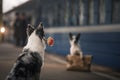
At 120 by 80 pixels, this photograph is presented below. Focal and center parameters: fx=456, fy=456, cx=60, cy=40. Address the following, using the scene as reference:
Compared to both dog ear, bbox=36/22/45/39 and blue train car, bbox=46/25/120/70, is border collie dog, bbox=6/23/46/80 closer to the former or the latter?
dog ear, bbox=36/22/45/39

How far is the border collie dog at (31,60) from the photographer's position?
7.04m

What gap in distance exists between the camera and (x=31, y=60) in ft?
24.7

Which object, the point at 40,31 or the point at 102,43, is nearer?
the point at 40,31

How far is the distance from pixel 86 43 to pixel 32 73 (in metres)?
10.7

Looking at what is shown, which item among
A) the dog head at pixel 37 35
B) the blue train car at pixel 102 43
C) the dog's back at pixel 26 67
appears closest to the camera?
the dog's back at pixel 26 67

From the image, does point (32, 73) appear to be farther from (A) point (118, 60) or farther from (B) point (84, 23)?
(B) point (84, 23)

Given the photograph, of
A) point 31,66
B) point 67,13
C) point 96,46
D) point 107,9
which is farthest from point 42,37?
point 67,13

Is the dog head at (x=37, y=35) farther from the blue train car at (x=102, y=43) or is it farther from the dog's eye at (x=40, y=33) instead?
the blue train car at (x=102, y=43)

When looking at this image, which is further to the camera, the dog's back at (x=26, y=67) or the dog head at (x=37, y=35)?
the dog head at (x=37, y=35)

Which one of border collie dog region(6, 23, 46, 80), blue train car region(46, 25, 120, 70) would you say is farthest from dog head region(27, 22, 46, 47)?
blue train car region(46, 25, 120, 70)

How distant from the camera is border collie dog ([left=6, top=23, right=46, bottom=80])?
7.04 metres

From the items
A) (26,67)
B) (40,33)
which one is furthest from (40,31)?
(26,67)

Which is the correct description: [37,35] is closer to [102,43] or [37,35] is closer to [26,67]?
[26,67]

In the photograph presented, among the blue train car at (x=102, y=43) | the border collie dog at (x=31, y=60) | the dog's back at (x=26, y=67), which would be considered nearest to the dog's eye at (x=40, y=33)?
the border collie dog at (x=31, y=60)
